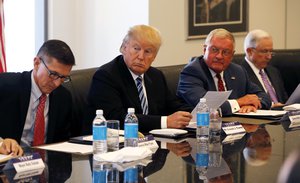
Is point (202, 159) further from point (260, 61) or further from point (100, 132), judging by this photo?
point (260, 61)

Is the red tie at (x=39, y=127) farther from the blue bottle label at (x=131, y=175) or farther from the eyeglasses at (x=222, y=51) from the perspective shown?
the eyeglasses at (x=222, y=51)

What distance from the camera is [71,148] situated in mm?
2346

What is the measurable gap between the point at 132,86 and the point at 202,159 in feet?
4.01

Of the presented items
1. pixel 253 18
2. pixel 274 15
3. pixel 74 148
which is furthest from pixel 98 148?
pixel 274 15

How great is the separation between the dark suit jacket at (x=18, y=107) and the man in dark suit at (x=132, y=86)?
0.35 metres

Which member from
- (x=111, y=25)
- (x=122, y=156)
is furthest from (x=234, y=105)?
(x=111, y=25)

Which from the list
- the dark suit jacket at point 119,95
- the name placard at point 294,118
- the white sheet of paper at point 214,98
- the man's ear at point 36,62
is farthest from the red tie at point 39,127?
the name placard at point 294,118

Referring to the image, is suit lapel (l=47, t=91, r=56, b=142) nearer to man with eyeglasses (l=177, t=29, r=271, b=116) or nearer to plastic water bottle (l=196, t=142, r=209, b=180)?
plastic water bottle (l=196, t=142, r=209, b=180)

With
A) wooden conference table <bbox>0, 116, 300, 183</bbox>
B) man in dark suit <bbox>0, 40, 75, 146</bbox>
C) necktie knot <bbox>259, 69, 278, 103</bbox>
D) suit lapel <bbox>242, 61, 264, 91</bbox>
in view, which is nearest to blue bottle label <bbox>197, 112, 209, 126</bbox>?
wooden conference table <bbox>0, 116, 300, 183</bbox>

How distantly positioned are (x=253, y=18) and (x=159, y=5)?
179 centimetres

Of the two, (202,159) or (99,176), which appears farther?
(202,159)

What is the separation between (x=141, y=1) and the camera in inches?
214

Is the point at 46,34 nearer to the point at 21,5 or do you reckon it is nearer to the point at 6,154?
the point at 21,5

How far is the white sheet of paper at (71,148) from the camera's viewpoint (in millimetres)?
2260
